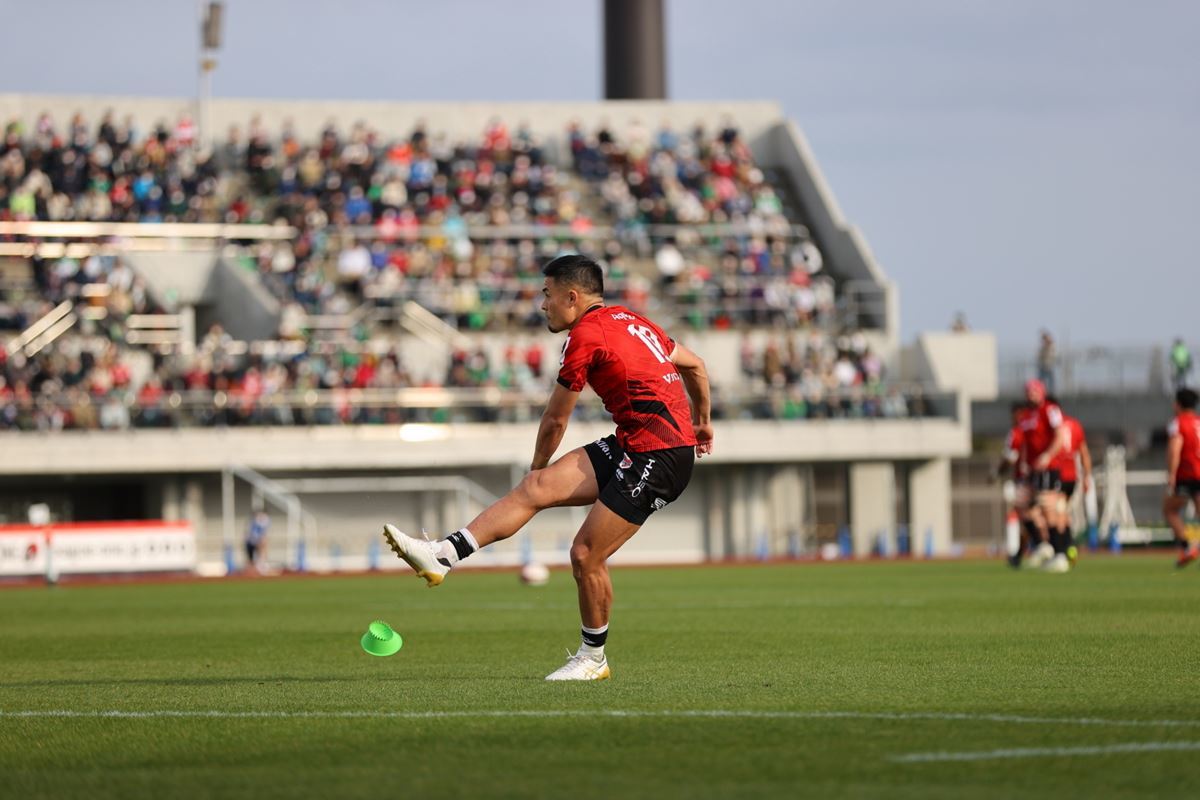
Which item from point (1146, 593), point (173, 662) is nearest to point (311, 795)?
point (173, 662)

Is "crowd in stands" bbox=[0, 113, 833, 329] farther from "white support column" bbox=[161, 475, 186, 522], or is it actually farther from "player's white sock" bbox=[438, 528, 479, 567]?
"player's white sock" bbox=[438, 528, 479, 567]

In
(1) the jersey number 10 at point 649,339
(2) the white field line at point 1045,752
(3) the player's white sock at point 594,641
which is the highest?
(1) the jersey number 10 at point 649,339

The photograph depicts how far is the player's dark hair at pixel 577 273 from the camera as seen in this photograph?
914 centimetres

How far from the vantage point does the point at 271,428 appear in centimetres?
3838

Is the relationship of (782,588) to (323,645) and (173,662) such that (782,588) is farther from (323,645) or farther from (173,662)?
(173,662)

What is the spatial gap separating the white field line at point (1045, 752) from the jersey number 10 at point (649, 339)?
11.3 ft

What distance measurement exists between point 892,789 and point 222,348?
3479 centimetres

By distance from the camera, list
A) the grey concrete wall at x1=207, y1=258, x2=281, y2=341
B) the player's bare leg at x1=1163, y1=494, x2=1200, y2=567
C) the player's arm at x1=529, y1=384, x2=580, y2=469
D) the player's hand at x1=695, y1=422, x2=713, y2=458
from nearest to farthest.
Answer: the player's arm at x1=529, y1=384, x2=580, y2=469 < the player's hand at x1=695, y1=422, x2=713, y2=458 < the player's bare leg at x1=1163, y1=494, x2=1200, y2=567 < the grey concrete wall at x1=207, y1=258, x2=281, y2=341

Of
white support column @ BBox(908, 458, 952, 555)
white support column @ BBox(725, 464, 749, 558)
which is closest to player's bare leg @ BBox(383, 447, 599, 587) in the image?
white support column @ BBox(725, 464, 749, 558)

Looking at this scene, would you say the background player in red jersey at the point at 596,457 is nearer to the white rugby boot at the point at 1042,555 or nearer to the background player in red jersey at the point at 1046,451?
the background player in red jersey at the point at 1046,451

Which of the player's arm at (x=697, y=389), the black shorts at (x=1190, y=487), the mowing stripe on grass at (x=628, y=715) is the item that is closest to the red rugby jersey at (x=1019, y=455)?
the black shorts at (x=1190, y=487)

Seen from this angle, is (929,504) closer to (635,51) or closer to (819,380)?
(819,380)

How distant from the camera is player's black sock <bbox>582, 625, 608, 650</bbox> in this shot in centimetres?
909

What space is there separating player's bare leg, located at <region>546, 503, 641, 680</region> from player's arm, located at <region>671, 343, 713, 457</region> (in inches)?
30.9
